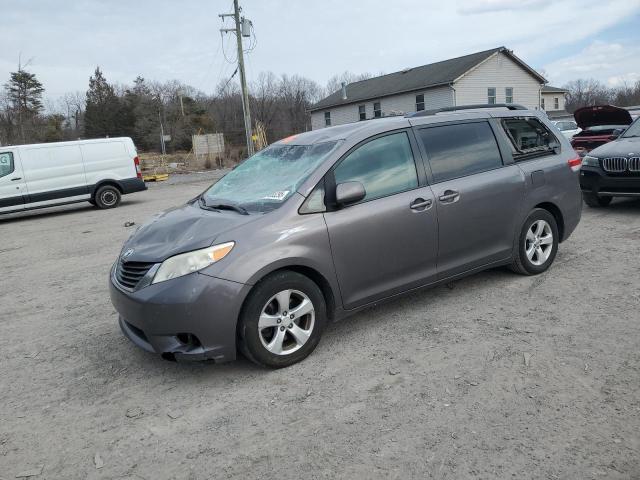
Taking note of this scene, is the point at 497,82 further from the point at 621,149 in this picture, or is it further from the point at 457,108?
the point at 457,108

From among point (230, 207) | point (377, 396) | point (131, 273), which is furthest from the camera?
point (230, 207)

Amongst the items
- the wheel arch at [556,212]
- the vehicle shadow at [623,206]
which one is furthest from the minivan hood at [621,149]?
the wheel arch at [556,212]

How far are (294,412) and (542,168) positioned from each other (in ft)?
12.0

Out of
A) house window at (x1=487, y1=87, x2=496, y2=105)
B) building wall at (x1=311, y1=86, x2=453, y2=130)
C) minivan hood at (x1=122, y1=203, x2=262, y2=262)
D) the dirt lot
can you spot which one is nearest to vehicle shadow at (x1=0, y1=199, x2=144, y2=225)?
the dirt lot

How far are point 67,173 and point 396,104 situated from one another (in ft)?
106

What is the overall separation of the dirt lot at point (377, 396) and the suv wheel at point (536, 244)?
0.60 ft

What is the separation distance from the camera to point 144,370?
12.7 feet

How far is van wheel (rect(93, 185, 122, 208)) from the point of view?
47.4ft

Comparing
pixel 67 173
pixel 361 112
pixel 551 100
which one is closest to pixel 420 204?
pixel 67 173

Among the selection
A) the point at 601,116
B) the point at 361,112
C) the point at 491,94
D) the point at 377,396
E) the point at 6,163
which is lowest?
the point at 377,396

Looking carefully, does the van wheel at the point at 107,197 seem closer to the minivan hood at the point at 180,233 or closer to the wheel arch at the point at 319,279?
the minivan hood at the point at 180,233

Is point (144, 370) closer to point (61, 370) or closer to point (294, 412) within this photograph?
point (61, 370)

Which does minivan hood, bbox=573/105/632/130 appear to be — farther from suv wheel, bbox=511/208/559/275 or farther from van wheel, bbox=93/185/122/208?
van wheel, bbox=93/185/122/208

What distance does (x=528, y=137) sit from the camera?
17.4 ft
